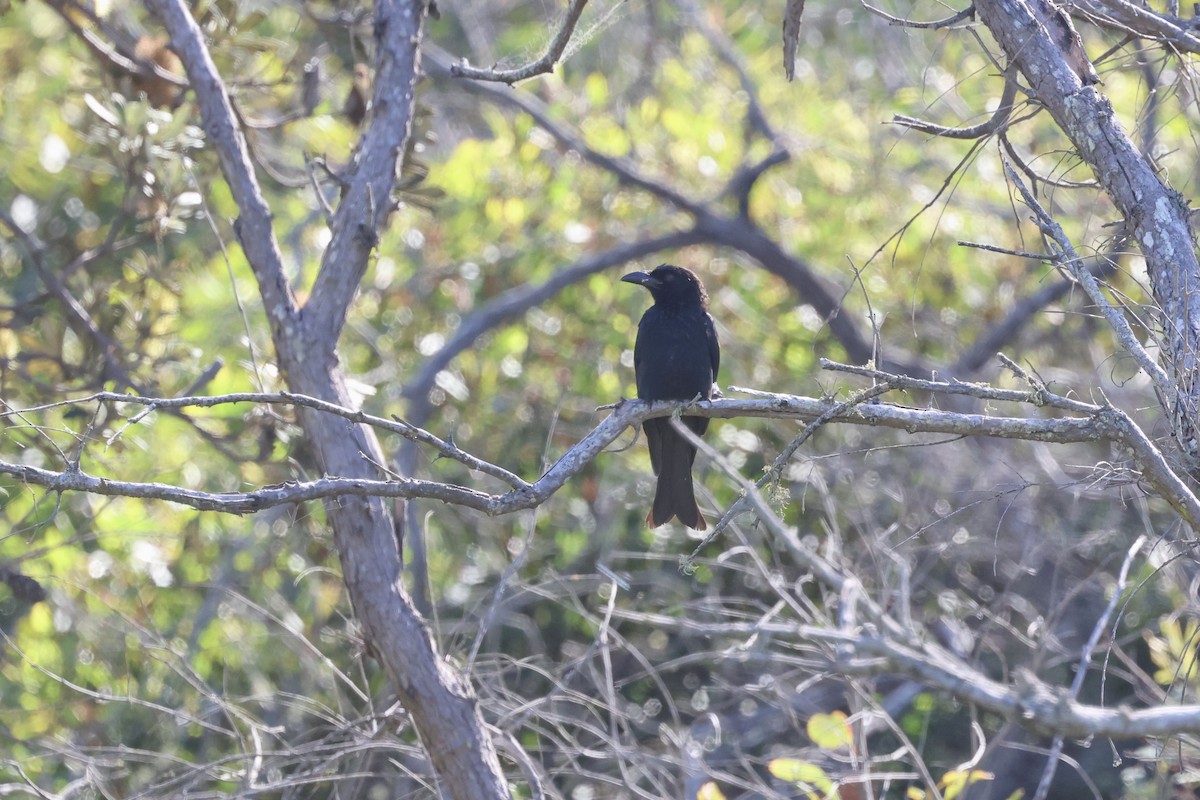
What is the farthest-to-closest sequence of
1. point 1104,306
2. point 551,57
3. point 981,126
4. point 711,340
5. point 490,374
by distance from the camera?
1. point 490,374
2. point 711,340
3. point 551,57
4. point 981,126
5. point 1104,306

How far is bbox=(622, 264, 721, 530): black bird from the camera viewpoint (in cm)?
434

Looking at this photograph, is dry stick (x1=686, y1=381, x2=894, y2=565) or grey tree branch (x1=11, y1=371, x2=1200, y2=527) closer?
grey tree branch (x1=11, y1=371, x2=1200, y2=527)

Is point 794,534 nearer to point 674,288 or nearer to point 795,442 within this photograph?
point 795,442

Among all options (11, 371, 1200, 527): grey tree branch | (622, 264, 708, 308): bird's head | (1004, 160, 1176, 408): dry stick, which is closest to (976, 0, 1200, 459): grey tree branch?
(1004, 160, 1176, 408): dry stick

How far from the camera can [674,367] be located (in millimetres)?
4547

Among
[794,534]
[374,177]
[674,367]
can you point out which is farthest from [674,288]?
[794,534]

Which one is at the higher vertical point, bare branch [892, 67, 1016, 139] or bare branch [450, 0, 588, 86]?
bare branch [450, 0, 588, 86]

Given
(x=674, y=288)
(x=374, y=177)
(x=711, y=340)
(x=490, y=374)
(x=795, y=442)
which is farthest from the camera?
(x=490, y=374)

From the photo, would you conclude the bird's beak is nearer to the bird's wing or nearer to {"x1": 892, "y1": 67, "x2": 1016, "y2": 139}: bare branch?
the bird's wing

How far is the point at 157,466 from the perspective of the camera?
18.7 ft

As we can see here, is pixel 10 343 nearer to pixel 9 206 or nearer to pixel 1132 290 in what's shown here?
pixel 9 206

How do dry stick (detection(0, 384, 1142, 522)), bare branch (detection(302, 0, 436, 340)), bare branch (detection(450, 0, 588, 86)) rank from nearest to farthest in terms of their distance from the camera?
1. dry stick (detection(0, 384, 1142, 522))
2. bare branch (detection(450, 0, 588, 86))
3. bare branch (detection(302, 0, 436, 340))

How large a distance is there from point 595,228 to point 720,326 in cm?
98

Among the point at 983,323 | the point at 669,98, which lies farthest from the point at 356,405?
the point at 669,98
